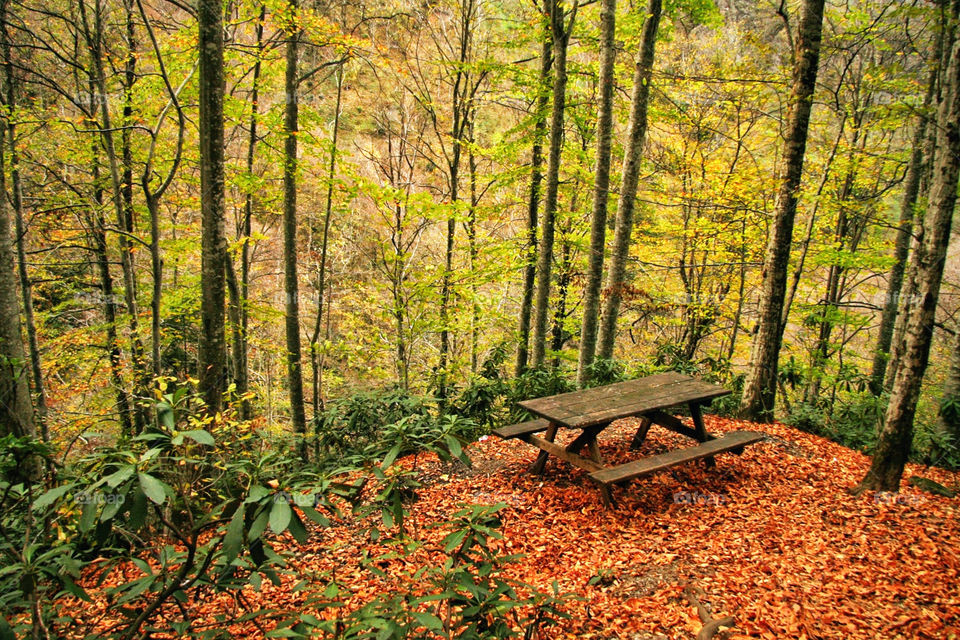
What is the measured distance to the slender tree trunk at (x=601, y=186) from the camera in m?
6.55

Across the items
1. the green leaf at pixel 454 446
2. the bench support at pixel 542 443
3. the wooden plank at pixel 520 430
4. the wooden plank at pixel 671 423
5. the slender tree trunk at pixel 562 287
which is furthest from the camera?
the slender tree trunk at pixel 562 287

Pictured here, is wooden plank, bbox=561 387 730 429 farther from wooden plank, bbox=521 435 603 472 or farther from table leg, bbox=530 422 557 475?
table leg, bbox=530 422 557 475

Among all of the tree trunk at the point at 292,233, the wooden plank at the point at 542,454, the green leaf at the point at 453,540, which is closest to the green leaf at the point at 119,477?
the green leaf at the point at 453,540

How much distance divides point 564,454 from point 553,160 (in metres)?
A: 5.10

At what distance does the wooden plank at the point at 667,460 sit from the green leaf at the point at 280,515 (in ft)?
10.0

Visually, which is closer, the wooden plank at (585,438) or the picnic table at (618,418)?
the picnic table at (618,418)

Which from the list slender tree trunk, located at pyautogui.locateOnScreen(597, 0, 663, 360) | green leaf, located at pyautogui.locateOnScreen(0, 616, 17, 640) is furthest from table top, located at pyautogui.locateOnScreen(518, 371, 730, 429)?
green leaf, located at pyautogui.locateOnScreen(0, 616, 17, 640)

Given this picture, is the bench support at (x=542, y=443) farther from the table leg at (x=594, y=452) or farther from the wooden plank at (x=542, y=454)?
the table leg at (x=594, y=452)

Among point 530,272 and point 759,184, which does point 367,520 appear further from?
point 759,184

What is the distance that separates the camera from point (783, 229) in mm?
5574

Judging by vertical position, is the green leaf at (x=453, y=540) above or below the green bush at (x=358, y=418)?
above

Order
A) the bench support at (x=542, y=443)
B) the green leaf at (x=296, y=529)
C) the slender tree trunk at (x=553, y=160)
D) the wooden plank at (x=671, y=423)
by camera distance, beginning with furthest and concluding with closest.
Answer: the slender tree trunk at (x=553, y=160), the wooden plank at (x=671, y=423), the bench support at (x=542, y=443), the green leaf at (x=296, y=529)

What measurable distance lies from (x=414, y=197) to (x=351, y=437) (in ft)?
13.2

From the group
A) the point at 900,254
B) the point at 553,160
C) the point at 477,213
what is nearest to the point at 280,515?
the point at 553,160
